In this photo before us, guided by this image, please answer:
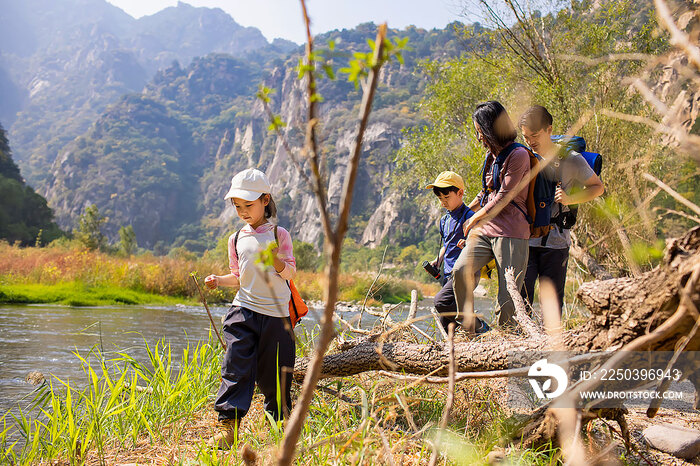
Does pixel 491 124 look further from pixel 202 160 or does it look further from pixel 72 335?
pixel 202 160

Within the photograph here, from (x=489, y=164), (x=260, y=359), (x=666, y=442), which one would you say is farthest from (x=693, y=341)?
(x=260, y=359)

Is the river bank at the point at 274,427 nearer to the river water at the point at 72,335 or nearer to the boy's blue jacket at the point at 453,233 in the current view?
the river water at the point at 72,335

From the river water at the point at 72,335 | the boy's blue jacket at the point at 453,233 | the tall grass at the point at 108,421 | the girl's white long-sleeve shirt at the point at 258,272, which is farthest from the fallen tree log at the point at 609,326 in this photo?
the boy's blue jacket at the point at 453,233

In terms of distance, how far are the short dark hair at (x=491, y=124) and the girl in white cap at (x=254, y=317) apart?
141cm

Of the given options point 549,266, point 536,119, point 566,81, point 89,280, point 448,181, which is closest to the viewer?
point 536,119

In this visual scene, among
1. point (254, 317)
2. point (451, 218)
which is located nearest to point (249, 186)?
point (254, 317)

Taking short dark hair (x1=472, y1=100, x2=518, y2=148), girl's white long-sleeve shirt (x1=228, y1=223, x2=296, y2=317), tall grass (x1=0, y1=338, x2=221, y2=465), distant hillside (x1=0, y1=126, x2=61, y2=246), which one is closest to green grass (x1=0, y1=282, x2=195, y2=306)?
tall grass (x1=0, y1=338, x2=221, y2=465)

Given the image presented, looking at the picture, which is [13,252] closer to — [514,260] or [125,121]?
[514,260]

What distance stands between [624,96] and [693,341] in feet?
32.6

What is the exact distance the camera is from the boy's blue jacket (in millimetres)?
3811

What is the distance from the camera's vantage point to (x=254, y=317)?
9.21ft

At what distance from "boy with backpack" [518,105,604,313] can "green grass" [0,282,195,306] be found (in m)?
14.6

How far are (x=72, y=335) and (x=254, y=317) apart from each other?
7.39 meters

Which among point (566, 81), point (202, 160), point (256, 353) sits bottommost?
point (256, 353)
